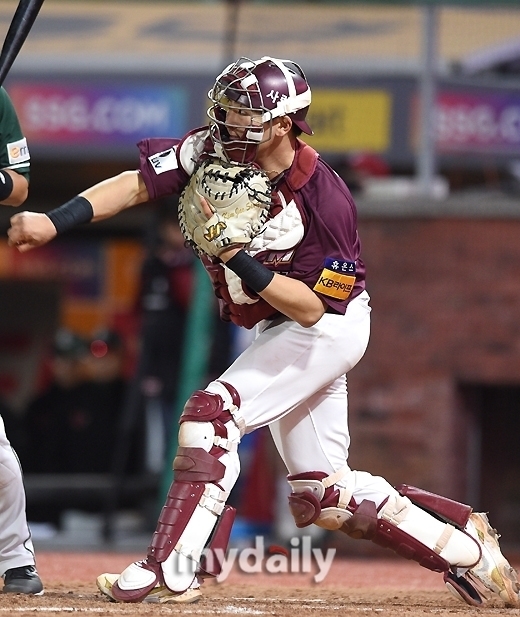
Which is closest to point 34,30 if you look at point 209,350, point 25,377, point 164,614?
point 25,377

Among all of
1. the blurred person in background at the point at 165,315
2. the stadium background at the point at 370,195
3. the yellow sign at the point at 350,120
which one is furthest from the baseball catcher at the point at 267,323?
the yellow sign at the point at 350,120

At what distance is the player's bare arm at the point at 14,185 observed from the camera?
4770 millimetres

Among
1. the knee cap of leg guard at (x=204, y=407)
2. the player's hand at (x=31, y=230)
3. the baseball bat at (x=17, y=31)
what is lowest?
the knee cap of leg guard at (x=204, y=407)

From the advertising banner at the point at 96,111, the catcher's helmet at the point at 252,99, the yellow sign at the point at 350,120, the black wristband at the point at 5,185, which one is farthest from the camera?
the advertising banner at the point at 96,111

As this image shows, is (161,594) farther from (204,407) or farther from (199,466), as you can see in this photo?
(204,407)

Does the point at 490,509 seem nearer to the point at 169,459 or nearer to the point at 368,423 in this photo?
the point at 368,423

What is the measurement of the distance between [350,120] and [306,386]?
18.4ft

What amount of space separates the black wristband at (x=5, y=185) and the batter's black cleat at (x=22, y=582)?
1.37 m

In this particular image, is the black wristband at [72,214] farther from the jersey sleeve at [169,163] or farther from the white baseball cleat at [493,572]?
the white baseball cleat at [493,572]

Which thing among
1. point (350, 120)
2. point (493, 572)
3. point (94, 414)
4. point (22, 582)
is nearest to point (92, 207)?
point (22, 582)

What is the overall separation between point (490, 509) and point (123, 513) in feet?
8.11

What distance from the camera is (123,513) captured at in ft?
29.4

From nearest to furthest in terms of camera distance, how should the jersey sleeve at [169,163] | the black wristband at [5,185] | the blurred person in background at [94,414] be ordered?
the jersey sleeve at [169,163] < the black wristband at [5,185] < the blurred person in background at [94,414]

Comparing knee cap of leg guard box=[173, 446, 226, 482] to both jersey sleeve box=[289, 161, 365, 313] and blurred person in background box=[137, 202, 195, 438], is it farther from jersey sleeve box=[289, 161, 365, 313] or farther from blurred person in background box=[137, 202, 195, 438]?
blurred person in background box=[137, 202, 195, 438]
